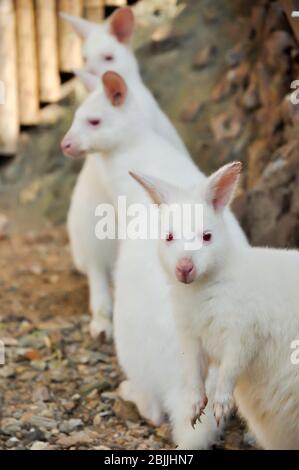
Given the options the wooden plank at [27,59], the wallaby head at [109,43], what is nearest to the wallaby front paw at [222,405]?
the wallaby head at [109,43]

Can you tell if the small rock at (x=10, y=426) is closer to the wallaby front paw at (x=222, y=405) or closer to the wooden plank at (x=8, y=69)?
the wallaby front paw at (x=222, y=405)

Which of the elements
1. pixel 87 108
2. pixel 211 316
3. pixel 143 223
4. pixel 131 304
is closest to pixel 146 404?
pixel 131 304

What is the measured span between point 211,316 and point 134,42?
2.72 m

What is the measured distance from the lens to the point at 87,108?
10.6ft

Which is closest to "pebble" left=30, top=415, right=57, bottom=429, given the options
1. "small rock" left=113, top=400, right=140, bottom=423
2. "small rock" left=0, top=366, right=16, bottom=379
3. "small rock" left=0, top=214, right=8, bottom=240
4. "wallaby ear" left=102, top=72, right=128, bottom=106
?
"small rock" left=113, top=400, right=140, bottom=423

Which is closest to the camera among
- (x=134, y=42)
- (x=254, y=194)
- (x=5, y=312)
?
(x=254, y=194)

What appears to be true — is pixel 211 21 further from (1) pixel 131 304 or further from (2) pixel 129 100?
(1) pixel 131 304

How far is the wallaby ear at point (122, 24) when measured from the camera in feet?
13.0

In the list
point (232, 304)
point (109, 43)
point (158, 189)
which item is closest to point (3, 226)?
point (109, 43)

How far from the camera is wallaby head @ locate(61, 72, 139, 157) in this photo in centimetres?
318

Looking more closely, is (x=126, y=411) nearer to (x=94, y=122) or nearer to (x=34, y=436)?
(x=34, y=436)

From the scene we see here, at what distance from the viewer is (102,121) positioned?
128 inches

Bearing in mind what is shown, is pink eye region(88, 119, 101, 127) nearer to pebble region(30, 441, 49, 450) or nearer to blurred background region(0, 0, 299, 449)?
blurred background region(0, 0, 299, 449)

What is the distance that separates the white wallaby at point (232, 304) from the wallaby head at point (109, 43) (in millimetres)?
1821
